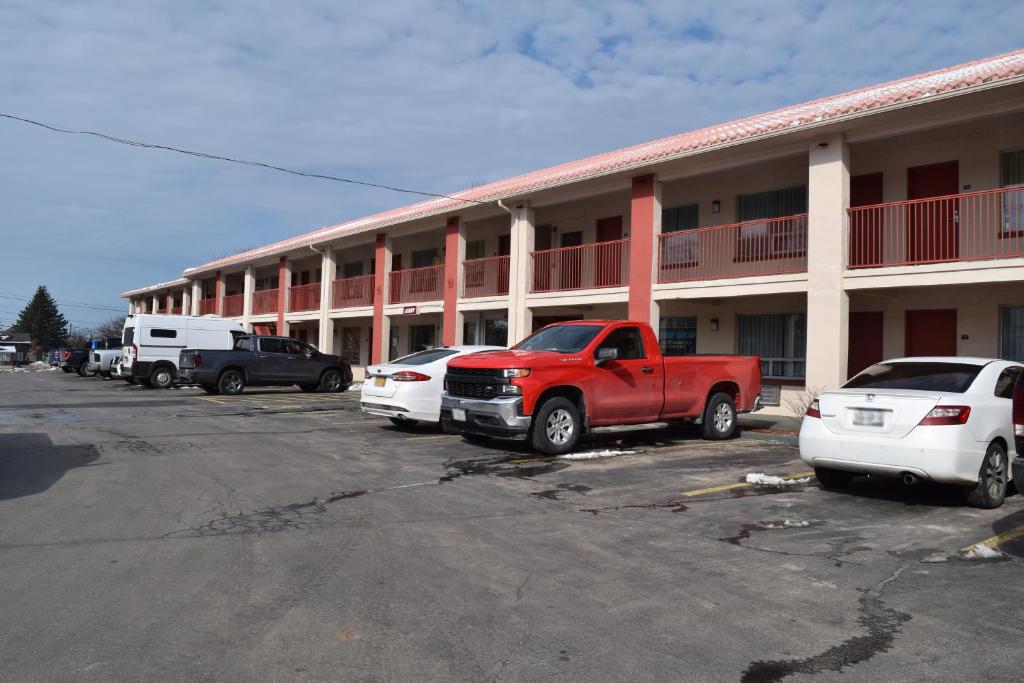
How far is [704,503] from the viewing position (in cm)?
723

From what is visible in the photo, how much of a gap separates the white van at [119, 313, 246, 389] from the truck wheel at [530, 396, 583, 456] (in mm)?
19147

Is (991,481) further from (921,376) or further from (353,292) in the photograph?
(353,292)

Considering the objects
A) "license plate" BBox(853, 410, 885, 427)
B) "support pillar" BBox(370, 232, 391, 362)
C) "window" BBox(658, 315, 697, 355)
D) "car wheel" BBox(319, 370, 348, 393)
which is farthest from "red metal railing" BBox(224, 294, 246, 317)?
"license plate" BBox(853, 410, 885, 427)

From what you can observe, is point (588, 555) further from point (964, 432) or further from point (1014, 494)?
point (1014, 494)

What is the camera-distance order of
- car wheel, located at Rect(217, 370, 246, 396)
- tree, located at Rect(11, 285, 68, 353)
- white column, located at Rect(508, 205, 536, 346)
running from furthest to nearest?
tree, located at Rect(11, 285, 68, 353) < car wheel, located at Rect(217, 370, 246, 396) < white column, located at Rect(508, 205, 536, 346)

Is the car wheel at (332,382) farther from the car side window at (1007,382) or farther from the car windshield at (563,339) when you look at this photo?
the car side window at (1007,382)

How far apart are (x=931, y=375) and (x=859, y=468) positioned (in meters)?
1.28

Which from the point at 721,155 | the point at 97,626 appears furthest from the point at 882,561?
the point at 721,155

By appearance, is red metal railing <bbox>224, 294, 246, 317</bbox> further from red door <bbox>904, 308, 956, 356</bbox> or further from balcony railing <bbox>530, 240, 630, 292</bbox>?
red door <bbox>904, 308, 956, 356</bbox>

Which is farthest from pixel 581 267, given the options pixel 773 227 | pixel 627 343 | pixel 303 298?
pixel 303 298

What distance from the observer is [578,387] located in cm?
1027

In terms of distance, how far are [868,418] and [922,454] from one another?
58 cm

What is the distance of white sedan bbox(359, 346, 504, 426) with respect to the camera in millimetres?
12219

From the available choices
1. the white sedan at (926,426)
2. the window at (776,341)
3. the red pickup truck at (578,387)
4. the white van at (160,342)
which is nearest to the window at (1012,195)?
the window at (776,341)
